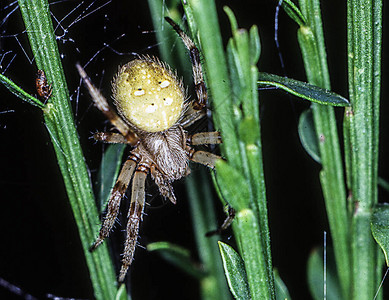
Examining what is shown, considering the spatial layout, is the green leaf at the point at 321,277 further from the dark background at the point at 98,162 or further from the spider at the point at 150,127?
the spider at the point at 150,127

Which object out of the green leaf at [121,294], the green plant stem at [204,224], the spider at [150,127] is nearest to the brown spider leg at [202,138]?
the spider at [150,127]

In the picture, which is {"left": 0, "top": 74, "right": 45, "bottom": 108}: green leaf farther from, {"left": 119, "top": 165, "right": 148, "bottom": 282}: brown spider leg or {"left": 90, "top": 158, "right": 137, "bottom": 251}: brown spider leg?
{"left": 119, "top": 165, "right": 148, "bottom": 282}: brown spider leg

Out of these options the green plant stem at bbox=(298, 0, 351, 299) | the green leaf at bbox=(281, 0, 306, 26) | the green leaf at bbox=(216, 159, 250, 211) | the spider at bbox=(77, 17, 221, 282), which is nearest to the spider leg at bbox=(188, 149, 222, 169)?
the spider at bbox=(77, 17, 221, 282)

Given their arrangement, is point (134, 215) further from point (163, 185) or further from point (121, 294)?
point (121, 294)

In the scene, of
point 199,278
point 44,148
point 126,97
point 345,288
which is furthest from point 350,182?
point 44,148

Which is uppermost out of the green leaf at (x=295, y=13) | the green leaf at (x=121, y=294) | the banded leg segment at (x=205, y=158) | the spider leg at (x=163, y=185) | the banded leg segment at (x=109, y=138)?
the green leaf at (x=295, y=13)

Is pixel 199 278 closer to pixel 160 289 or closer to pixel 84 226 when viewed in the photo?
pixel 160 289

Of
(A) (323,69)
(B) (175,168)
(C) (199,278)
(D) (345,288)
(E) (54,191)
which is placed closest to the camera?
(A) (323,69)
